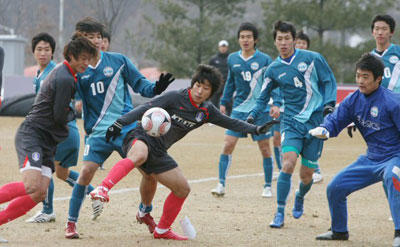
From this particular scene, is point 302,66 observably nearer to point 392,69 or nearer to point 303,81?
point 303,81

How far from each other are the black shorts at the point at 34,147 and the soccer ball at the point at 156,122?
0.82m

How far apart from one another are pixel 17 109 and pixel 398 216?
17777mm

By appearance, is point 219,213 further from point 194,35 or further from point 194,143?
point 194,35

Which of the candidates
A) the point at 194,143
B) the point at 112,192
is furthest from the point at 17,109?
the point at 112,192

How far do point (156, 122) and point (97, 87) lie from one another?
97 centimetres

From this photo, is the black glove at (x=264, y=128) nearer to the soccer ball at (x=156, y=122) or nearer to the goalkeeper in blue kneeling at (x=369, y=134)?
the goalkeeper in blue kneeling at (x=369, y=134)

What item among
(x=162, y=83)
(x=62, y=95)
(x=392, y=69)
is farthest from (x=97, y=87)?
(x=392, y=69)

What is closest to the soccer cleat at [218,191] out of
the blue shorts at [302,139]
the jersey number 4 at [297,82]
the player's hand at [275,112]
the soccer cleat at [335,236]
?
the player's hand at [275,112]

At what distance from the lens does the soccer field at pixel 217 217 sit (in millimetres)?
6582

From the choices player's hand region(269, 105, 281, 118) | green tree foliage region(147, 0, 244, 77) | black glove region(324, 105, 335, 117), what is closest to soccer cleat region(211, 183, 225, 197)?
player's hand region(269, 105, 281, 118)

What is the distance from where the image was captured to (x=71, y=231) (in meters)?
6.50

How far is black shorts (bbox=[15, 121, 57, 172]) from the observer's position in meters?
6.06

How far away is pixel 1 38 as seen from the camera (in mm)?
30891

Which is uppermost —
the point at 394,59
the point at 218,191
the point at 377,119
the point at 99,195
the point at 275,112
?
the point at 394,59
